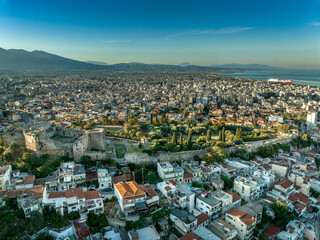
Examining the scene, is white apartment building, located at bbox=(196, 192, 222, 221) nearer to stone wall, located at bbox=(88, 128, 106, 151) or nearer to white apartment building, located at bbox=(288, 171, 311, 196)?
white apartment building, located at bbox=(288, 171, 311, 196)

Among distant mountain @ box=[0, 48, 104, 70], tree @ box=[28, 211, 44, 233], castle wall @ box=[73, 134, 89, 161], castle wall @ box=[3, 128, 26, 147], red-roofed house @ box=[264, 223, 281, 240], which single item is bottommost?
red-roofed house @ box=[264, 223, 281, 240]

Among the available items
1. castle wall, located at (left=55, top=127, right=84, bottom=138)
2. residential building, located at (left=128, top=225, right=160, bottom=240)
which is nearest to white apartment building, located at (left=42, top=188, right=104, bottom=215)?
residential building, located at (left=128, top=225, right=160, bottom=240)

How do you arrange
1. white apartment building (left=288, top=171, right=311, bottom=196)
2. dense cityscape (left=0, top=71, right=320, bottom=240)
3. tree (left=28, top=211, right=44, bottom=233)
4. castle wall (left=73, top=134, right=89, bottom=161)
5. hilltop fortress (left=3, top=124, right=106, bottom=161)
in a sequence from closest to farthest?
tree (left=28, top=211, right=44, bottom=233)
dense cityscape (left=0, top=71, right=320, bottom=240)
hilltop fortress (left=3, top=124, right=106, bottom=161)
castle wall (left=73, top=134, right=89, bottom=161)
white apartment building (left=288, top=171, right=311, bottom=196)

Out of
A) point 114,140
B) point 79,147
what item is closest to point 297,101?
point 114,140

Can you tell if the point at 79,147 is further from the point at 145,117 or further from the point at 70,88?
the point at 70,88

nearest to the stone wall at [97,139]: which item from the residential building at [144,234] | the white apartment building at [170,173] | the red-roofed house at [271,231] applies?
the white apartment building at [170,173]

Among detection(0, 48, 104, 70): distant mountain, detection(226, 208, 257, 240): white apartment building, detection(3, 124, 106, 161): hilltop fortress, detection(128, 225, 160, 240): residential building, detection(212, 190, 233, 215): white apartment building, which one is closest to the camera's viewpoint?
detection(128, 225, 160, 240): residential building
